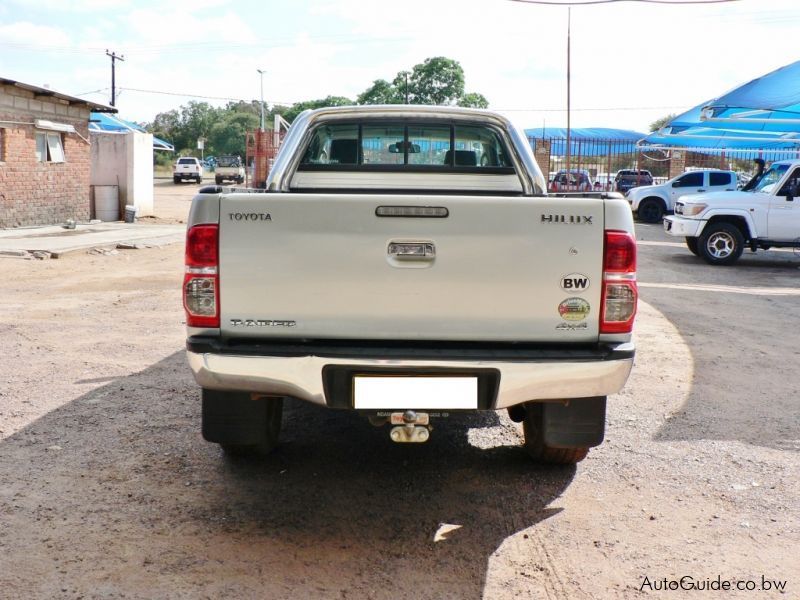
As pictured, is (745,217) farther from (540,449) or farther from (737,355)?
(540,449)

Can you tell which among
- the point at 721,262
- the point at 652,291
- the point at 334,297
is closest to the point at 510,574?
the point at 334,297

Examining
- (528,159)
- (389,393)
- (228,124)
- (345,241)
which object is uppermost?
(228,124)

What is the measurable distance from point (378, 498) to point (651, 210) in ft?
77.5

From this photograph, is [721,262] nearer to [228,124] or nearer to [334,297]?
[334,297]

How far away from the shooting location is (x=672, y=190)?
1008 inches

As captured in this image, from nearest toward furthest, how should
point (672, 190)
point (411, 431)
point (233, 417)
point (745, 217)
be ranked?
1. point (411, 431)
2. point (233, 417)
3. point (745, 217)
4. point (672, 190)

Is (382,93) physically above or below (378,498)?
above

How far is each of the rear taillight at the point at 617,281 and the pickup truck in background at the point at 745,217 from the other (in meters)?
12.5

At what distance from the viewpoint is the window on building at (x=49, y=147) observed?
Result: 2014 cm

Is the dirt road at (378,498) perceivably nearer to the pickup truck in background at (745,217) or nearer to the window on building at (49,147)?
the pickup truck in background at (745,217)

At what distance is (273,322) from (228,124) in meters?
94.6

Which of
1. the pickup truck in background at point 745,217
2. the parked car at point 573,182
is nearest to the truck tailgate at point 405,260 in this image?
the pickup truck in background at point 745,217

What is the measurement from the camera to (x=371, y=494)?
405 cm

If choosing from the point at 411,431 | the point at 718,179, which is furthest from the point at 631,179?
the point at 411,431
